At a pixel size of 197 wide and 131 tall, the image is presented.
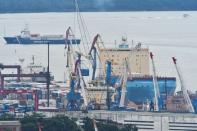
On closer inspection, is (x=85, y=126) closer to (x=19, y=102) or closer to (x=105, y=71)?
(x=19, y=102)

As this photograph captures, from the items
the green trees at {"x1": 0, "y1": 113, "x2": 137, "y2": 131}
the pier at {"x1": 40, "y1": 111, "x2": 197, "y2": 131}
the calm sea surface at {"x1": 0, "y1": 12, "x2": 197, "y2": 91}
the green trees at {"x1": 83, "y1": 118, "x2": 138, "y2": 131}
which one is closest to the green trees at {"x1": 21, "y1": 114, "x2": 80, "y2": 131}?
the green trees at {"x1": 0, "y1": 113, "x2": 137, "y2": 131}

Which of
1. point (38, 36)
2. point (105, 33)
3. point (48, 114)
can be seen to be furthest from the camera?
point (105, 33)

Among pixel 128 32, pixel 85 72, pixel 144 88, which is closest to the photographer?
pixel 144 88

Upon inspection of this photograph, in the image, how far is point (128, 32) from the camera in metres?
43.9

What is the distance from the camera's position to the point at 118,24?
5219cm

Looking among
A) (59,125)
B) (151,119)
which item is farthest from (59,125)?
(151,119)

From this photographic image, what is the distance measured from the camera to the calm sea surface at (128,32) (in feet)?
97.3

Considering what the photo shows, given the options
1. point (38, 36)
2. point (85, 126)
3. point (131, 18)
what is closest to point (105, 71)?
point (85, 126)

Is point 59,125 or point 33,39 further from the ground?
point 33,39

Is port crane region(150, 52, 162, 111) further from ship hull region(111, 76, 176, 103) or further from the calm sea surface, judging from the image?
the calm sea surface

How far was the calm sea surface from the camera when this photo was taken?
97.3ft

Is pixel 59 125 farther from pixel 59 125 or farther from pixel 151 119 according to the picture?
pixel 151 119

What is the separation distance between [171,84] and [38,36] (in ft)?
56.5

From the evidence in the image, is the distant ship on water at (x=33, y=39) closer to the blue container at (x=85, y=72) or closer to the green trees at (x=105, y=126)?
the blue container at (x=85, y=72)
